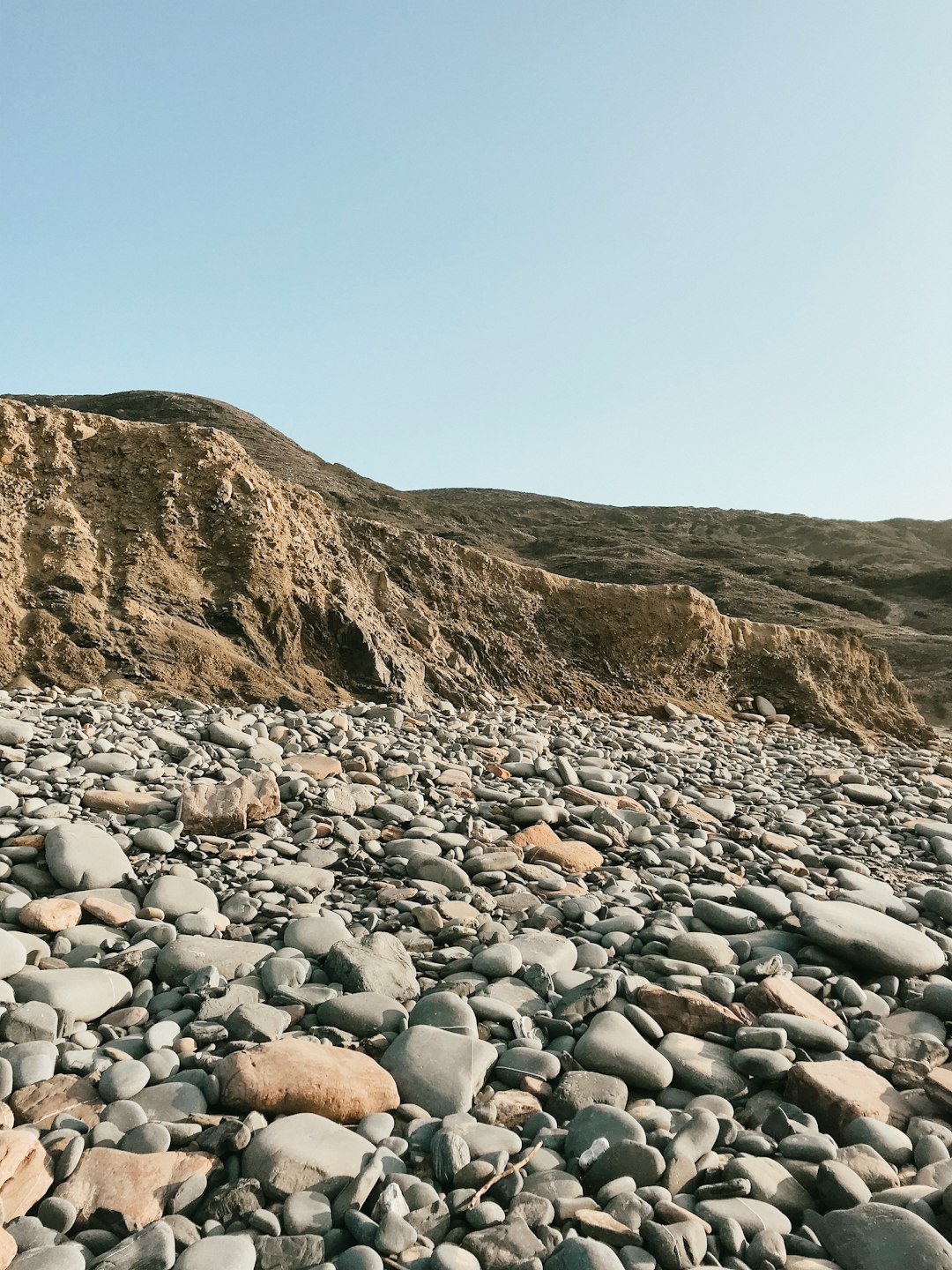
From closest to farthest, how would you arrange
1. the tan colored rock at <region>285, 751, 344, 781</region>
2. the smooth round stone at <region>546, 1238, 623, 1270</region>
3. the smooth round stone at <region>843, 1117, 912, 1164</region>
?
the smooth round stone at <region>546, 1238, 623, 1270</region>
the smooth round stone at <region>843, 1117, 912, 1164</region>
the tan colored rock at <region>285, 751, 344, 781</region>

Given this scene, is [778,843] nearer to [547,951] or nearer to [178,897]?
[547,951]

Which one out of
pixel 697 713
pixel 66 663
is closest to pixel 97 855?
pixel 66 663

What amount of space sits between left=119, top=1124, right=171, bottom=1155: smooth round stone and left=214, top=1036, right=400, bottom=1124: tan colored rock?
0.65 feet

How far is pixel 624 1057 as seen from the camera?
2549 mm

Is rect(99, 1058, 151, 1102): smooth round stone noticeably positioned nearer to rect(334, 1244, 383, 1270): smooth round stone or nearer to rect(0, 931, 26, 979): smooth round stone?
rect(0, 931, 26, 979): smooth round stone

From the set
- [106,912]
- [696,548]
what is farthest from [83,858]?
[696,548]

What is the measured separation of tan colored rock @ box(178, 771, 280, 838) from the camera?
4047mm

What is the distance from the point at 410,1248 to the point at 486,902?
6.26ft

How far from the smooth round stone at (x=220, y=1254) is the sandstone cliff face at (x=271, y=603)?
5.94 meters

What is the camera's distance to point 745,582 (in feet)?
93.4

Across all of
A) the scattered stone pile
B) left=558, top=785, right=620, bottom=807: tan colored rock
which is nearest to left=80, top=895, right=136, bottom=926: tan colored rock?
the scattered stone pile

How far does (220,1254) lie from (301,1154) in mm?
309

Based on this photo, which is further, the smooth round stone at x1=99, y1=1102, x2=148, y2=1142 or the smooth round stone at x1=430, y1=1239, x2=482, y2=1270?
the smooth round stone at x1=99, y1=1102, x2=148, y2=1142

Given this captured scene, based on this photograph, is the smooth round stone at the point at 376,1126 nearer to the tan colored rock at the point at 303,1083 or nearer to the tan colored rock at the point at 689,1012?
the tan colored rock at the point at 303,1083
